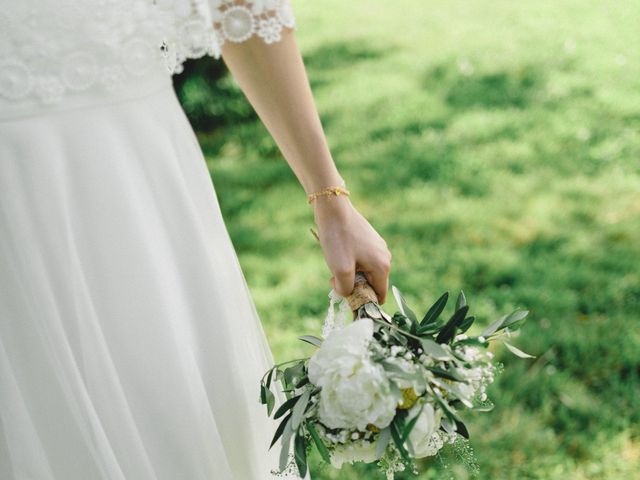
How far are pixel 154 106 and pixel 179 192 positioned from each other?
0.16 meters

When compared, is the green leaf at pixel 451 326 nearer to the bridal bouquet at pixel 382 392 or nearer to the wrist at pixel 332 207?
the bridal bouquet at pixel 382 392

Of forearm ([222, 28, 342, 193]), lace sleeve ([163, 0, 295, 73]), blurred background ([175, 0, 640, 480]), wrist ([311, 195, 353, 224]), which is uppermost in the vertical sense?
lace sleeve ([163, 0, 295, 73])

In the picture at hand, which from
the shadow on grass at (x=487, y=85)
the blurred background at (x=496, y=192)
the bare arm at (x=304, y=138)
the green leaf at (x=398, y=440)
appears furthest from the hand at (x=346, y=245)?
the shadow on grass at (x=487, y=85)

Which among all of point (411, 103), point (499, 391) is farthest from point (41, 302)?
point (411, 103)

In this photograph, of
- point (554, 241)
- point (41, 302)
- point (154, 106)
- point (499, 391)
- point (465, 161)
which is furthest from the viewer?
point (465, 161)

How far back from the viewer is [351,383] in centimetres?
128

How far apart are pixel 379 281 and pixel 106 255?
0.53 metres

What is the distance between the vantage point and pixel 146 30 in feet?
4.44

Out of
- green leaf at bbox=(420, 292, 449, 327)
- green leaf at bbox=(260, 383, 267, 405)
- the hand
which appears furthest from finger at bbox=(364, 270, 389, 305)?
green leaf at bbox=(260, 383, 267, 405)

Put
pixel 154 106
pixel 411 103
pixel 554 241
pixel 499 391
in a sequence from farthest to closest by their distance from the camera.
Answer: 1. pixel 411 103
2. pixel 554 241
3. pixel 499 391
4. pixel 154 106

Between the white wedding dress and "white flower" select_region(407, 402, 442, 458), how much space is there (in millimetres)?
355

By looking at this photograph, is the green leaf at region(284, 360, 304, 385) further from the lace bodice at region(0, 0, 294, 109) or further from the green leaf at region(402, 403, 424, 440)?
the lace bodice at region(0, 0, 294, 109)

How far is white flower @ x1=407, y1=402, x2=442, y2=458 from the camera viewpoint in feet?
4.25

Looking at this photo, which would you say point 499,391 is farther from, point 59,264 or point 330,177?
point 59,264
